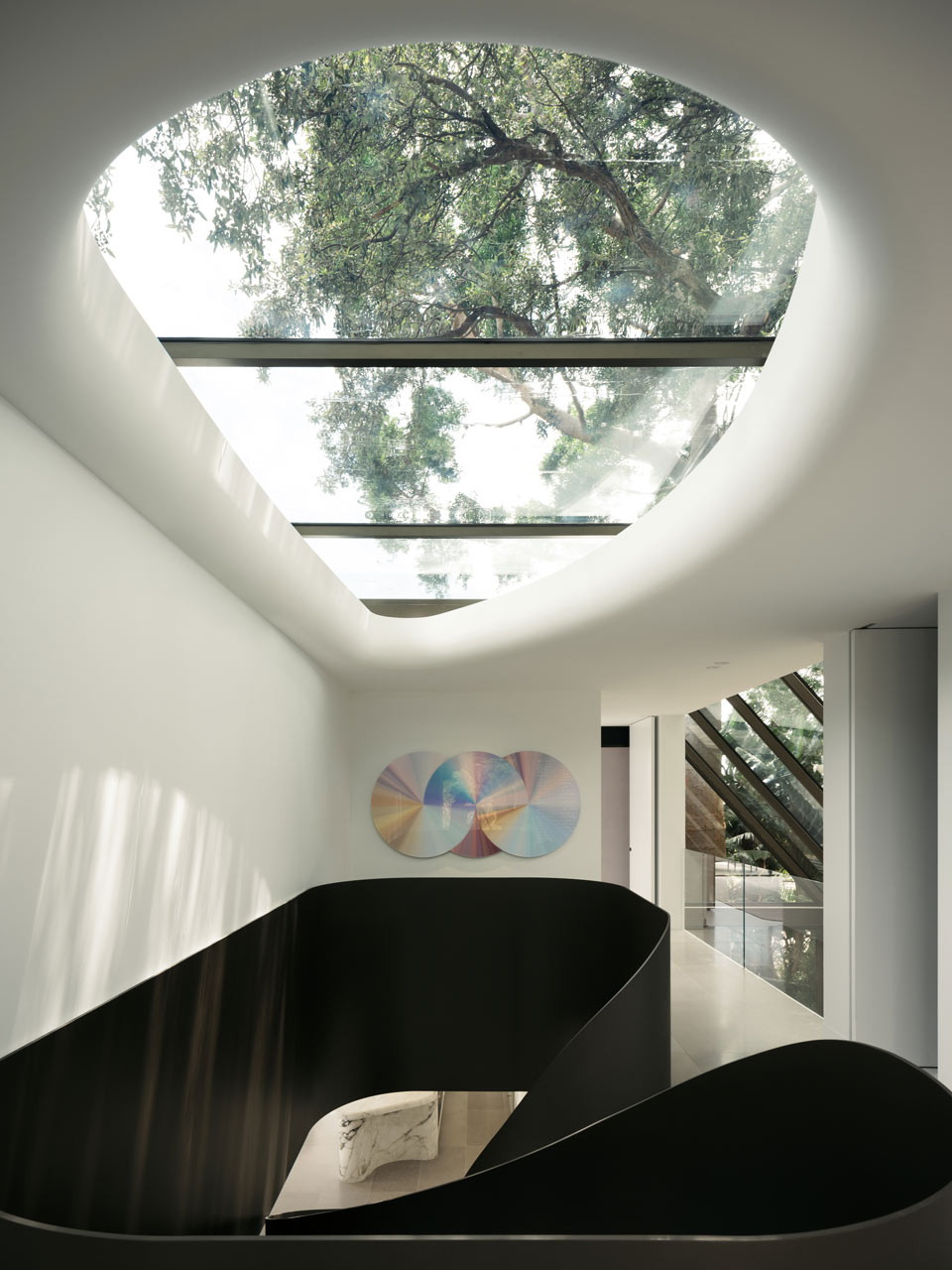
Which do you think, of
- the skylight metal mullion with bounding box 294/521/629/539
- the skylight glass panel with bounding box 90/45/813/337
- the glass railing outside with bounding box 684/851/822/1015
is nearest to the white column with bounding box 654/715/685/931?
the glass railing outside with bounding box 684/851/822/1015

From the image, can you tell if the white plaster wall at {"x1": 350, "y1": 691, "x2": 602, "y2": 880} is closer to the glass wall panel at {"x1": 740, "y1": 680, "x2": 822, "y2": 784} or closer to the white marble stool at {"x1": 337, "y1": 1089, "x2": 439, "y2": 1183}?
the white marble stool at {"x1": 337, "y1": 1089, "x2": 439, "y2": 1183}

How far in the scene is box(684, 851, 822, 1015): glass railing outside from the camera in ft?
24.8

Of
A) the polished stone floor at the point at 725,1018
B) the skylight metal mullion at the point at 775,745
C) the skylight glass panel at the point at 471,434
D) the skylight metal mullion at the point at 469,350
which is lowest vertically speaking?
the polished stone floor at the point at 725,1018

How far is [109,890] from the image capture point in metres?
3.07

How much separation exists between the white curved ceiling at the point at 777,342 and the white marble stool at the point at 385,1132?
5820mm

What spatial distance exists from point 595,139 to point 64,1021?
295 centimetres

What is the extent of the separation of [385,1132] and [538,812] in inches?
139

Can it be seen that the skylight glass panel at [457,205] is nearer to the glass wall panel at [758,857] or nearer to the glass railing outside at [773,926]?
the glass railing outside at [773,926]

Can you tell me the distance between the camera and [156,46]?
136cm

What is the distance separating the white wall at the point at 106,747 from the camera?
8.01ft

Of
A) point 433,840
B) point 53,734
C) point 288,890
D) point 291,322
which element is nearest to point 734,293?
point 291,322

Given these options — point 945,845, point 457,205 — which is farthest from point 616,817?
point 457,205

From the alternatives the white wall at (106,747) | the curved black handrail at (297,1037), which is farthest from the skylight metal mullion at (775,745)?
the white wall at (106,747)

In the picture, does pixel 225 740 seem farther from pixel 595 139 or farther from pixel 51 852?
pixel 595 139
